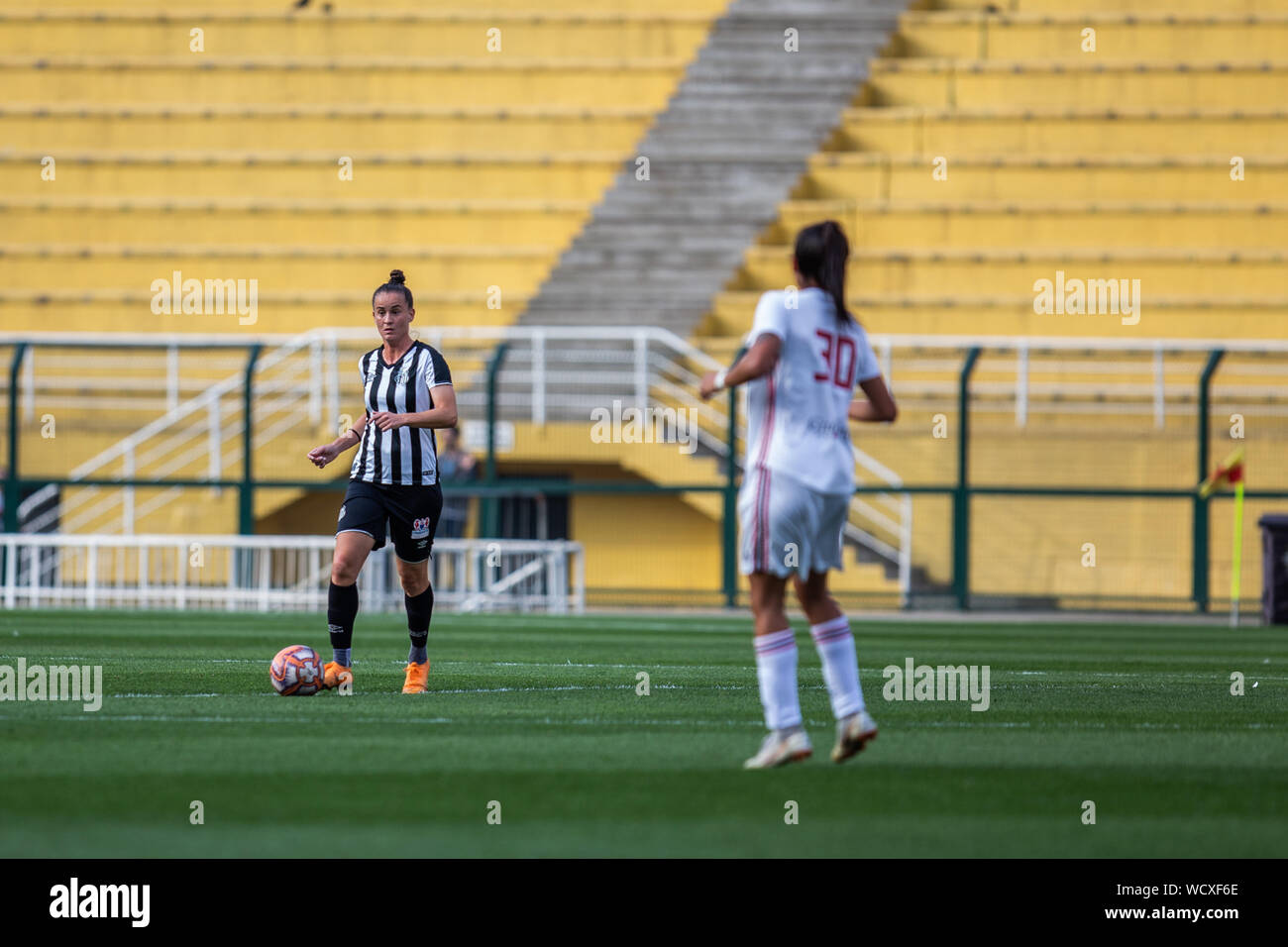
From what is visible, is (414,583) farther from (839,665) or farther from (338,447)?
(839,665)

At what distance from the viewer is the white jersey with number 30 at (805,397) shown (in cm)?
697

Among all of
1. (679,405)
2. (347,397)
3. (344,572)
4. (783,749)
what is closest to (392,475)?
(344,572)

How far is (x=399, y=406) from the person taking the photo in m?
9.95

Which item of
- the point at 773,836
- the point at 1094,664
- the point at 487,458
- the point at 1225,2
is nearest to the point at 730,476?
the point at 487,458

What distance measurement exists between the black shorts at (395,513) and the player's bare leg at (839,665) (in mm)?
3226

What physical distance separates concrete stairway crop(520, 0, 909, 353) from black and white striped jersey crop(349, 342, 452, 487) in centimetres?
1697

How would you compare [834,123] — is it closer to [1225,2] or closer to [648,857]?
[1225,2]

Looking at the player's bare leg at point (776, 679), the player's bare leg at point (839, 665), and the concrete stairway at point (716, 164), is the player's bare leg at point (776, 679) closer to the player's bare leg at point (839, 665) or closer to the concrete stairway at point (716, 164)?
the player's bare leg at point (839, 665)

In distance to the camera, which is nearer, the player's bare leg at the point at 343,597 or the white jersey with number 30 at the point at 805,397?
the white jersey with number 30 at the point at 805,397

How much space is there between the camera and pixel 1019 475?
23859mm

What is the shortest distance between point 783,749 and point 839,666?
37 centimetres

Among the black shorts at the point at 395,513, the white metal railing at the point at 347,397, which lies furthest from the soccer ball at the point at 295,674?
the white metal railing at the point at 347,397

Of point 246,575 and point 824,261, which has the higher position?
point 824,261

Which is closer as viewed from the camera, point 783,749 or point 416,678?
point 783,749
